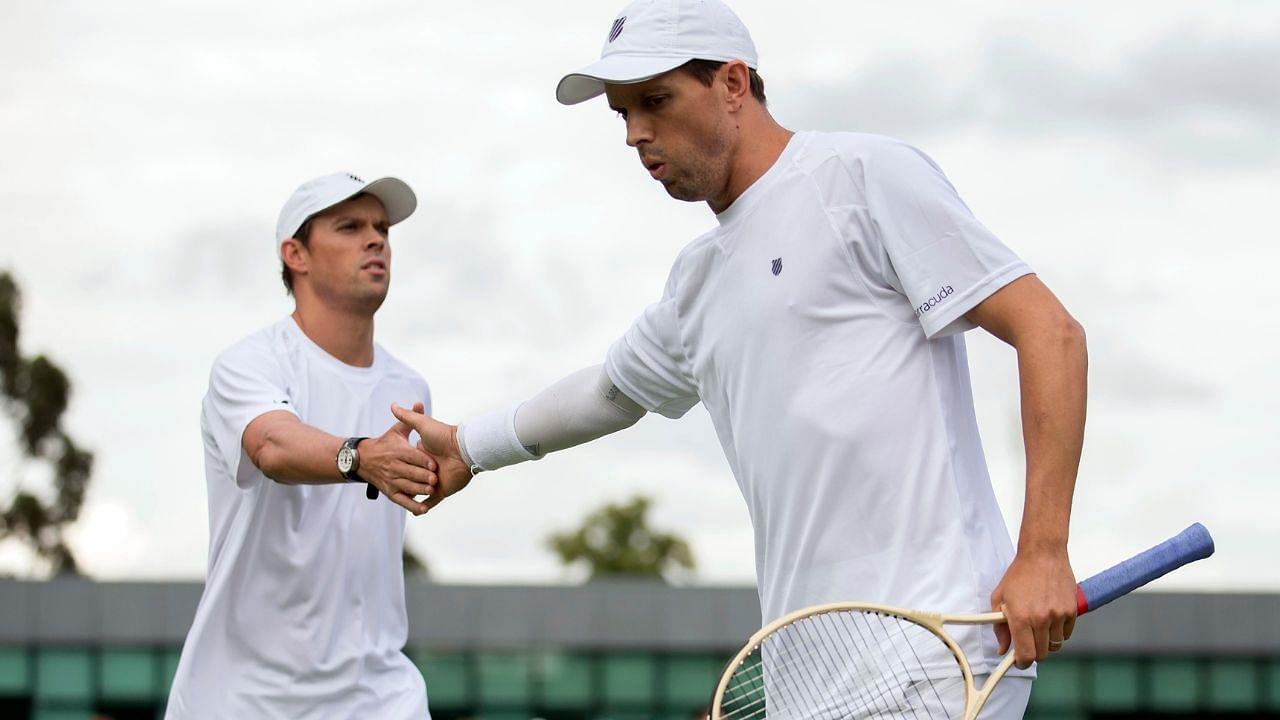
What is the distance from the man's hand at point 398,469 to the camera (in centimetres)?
677

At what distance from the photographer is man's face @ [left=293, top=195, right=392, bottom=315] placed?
778 cm

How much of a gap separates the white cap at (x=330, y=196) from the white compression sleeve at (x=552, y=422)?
168 cm

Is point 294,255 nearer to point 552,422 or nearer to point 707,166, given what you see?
point 552,422

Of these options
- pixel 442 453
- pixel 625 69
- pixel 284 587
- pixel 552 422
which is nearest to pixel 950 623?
pixel 625 69

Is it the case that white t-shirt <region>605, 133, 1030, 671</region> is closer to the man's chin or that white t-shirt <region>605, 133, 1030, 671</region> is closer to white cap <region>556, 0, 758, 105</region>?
the man's chin

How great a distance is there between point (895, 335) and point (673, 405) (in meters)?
1.39

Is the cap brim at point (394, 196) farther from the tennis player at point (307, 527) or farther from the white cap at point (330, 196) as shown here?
the tennis player at point (307, 527)

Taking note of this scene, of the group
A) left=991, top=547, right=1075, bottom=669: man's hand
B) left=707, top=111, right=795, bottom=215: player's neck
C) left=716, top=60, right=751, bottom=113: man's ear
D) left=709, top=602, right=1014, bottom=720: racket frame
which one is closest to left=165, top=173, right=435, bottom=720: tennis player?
left=707, top=111, right=795, bottom=215: player's neck

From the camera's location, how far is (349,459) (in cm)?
672

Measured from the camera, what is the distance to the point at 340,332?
777cm

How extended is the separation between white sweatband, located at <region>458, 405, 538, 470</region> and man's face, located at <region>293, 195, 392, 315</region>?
51.9 inches

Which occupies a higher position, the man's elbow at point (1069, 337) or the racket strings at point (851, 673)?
the man's elbow at point (1069, 337)

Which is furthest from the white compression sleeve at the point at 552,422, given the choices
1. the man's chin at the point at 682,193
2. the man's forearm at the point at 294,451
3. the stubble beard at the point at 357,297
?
the stubble beard at the point at 357,297

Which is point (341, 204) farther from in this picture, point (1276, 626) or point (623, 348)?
point (1276, 626)
